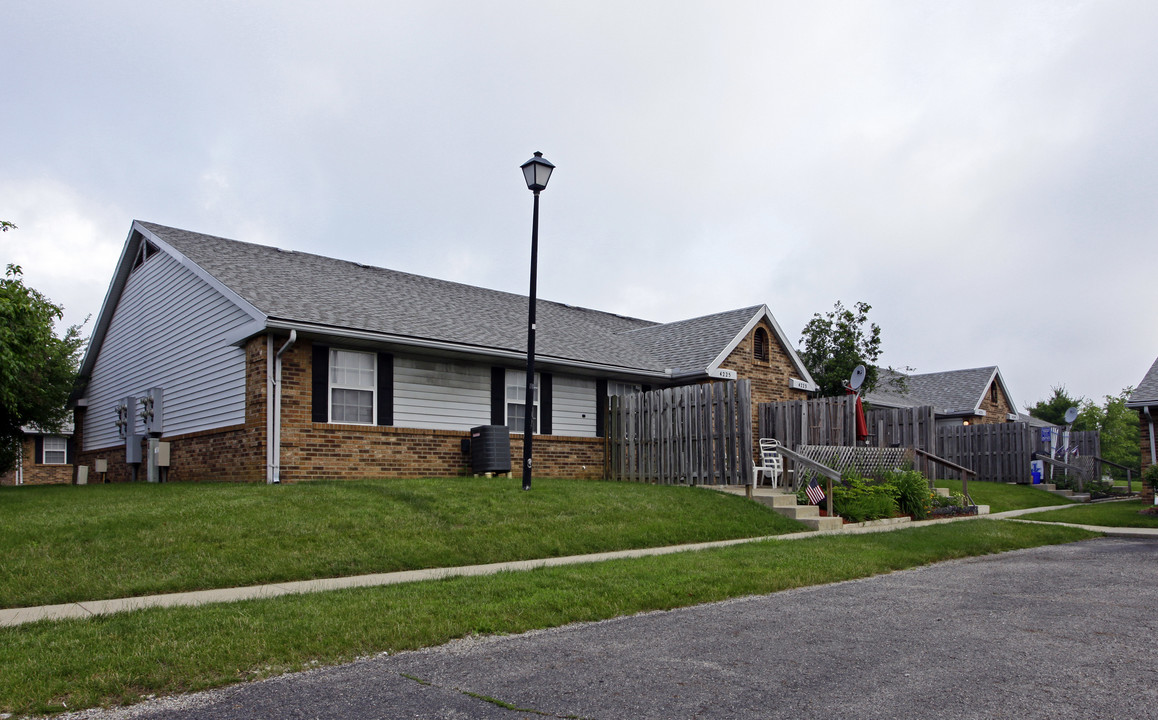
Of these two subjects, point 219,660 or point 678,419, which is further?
point 678,419

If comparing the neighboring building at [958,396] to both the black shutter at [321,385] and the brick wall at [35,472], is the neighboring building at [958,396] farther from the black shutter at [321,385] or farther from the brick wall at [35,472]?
the brick wall at [35,472]

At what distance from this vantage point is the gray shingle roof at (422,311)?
640 inches

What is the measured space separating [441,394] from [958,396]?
28.9 m

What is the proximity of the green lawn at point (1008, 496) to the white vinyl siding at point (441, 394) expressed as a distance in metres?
12.2

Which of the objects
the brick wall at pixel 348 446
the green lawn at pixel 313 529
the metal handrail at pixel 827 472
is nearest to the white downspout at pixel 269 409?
the brick wall at pixel 348 446

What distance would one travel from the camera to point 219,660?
525 centimetres

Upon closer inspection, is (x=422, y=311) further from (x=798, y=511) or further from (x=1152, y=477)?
(x=1152, y=477)

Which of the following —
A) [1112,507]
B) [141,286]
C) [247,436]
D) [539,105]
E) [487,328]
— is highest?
[539,105]

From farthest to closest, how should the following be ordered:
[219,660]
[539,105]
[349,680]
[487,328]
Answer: [487,328]
[539,105]
[219,660]
[349,680]

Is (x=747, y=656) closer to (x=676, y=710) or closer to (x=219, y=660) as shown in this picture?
(x=676, y=710)

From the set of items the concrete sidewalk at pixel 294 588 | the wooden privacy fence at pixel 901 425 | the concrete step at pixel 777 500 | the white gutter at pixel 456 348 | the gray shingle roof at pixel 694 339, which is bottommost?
the concrete sidewalk at pixel 294 588

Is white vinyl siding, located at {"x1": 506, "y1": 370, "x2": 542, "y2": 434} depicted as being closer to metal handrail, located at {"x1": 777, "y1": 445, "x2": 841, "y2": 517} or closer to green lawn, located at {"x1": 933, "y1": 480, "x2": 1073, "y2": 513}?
metal handrail, located at {"x1": 777, "y1": 445, "x2": 841, "y2": 517}

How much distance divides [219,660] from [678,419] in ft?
44.0

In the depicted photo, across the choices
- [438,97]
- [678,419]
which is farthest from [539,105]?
[678,419]
